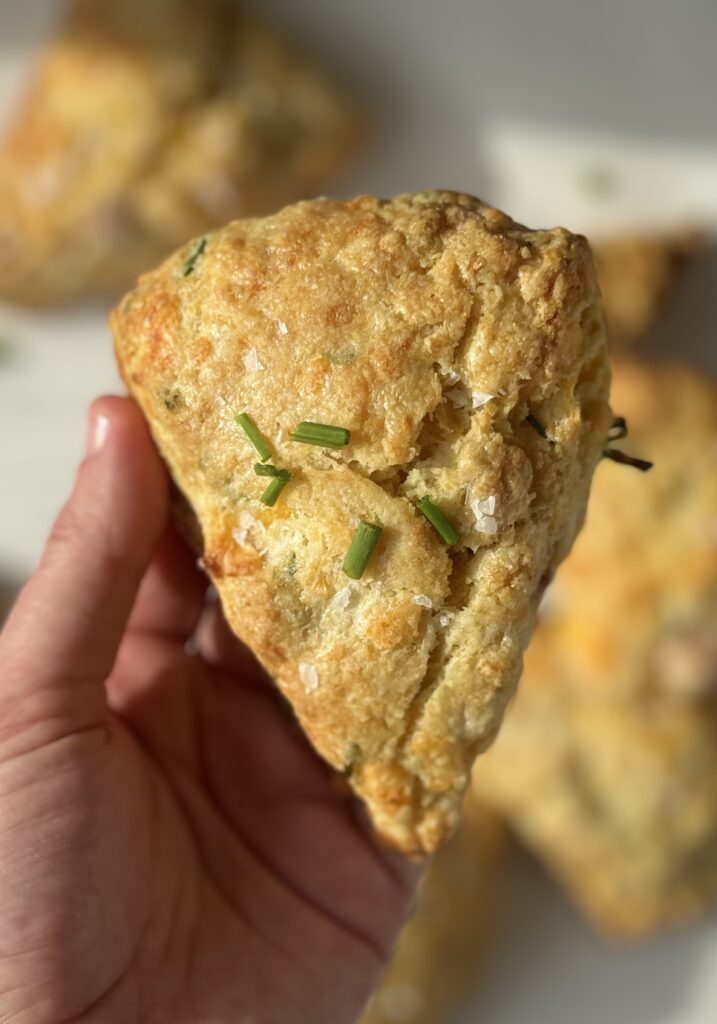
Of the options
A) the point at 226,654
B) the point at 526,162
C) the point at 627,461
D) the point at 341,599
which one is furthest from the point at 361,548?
the point at 526,162

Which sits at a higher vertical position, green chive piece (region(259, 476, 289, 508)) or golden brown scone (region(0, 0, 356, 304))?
golden brown scone (region(0, 0, 356, 304))

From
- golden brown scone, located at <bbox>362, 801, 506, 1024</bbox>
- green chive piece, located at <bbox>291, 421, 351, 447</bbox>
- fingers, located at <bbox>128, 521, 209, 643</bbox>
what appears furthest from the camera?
golden brown scone, located at <bbox>362, 801, 506, 1024</bbox>

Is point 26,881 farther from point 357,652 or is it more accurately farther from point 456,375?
point 456,375

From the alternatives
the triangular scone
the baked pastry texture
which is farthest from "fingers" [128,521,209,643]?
the baked pastry texture

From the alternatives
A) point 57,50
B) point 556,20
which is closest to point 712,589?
point 556,20

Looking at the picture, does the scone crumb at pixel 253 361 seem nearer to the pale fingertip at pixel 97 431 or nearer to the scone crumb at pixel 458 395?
the scone crumb at pixel 458 395

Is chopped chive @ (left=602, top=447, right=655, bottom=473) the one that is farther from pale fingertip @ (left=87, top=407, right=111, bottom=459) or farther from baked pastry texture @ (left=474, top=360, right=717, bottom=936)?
baked pastry texture @ (left=474, top=360, right=717, bottom=936)
